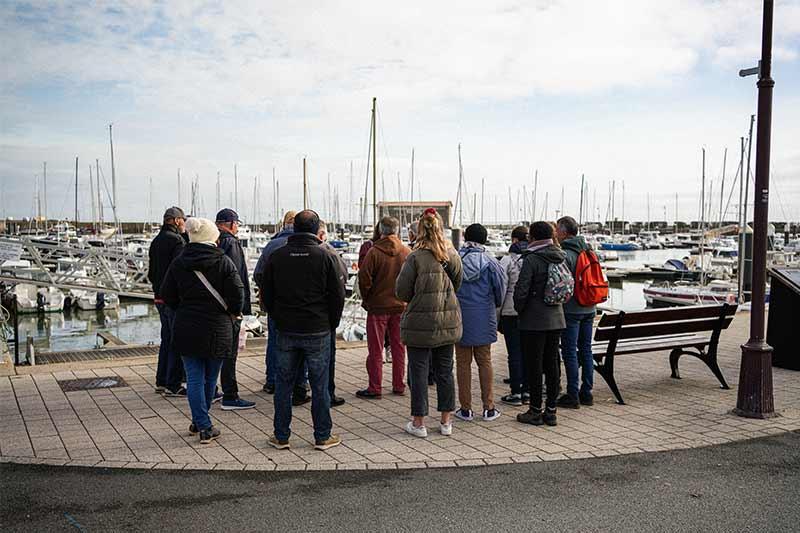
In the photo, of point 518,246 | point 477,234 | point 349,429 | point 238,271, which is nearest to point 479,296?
point 477,234

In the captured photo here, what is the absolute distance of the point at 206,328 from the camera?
19.4ft

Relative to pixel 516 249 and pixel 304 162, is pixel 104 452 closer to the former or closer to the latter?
pixel 516 249

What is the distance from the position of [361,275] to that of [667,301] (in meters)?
30.8

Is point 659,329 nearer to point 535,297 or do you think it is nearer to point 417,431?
point 535,297

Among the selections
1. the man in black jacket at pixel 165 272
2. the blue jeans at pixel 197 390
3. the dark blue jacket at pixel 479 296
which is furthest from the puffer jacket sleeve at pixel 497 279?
the man in black jacket at pixel 165 272

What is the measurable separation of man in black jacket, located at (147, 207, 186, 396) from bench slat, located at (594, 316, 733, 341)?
434cm

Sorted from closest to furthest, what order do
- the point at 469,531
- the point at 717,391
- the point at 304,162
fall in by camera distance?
the point at 469,531 → the point at 717,391 → the point at 304,162

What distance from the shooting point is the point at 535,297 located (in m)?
6.61

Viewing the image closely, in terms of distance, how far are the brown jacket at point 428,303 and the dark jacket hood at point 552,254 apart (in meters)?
0.91

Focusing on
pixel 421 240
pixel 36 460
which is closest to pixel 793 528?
pixel 421 240

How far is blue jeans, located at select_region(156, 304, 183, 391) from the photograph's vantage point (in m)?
7.54

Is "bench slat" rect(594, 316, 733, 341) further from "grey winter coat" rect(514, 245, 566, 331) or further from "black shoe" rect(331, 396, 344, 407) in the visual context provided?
"black shoe" rect(331, 396, 344, 407)

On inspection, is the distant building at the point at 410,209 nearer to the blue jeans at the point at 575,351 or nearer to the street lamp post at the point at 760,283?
the blue jeans at the point at 575,351

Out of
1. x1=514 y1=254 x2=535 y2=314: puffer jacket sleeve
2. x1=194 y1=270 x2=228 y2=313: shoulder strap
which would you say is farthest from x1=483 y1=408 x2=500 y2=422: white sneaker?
x1=194 y1=270 x2=228 y2=313: shoulder strap
